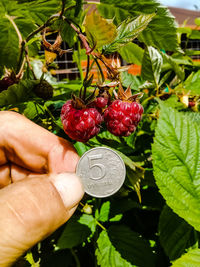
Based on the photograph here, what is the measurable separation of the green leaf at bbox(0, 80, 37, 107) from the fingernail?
0.72ft

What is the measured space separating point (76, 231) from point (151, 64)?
0.61 m

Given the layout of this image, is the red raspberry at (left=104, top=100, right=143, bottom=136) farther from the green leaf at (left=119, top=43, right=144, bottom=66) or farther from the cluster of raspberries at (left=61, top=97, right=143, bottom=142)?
the green leaf at (left=119, top=43, right=144, bottom=66)

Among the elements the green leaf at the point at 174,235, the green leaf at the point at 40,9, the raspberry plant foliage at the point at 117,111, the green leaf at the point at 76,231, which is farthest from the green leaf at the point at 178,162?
the green leaf at the point at 40,9

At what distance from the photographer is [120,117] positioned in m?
0.61

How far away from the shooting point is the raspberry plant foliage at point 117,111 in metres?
0.60

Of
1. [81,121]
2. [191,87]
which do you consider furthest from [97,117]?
[191,87]

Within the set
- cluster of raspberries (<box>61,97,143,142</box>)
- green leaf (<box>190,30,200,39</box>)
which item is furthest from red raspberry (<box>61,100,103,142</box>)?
green leaf (<box>190,30,200,39</box>)

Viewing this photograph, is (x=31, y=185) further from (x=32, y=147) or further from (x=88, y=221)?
(x=88, y=221)

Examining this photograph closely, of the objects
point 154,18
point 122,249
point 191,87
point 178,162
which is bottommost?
point 122,249

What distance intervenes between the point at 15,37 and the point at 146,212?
83cm

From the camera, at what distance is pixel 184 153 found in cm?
75

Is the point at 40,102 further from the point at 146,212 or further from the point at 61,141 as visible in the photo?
the point at 146,212

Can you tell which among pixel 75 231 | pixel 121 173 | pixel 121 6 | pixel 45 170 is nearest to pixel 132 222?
pixel 75 231

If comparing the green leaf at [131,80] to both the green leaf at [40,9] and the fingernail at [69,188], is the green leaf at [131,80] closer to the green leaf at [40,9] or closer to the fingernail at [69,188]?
the green leaf at [40,9]
